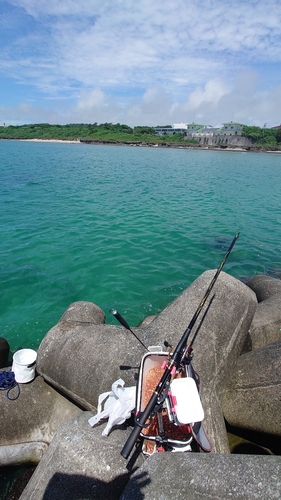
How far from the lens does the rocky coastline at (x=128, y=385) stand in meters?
3.00

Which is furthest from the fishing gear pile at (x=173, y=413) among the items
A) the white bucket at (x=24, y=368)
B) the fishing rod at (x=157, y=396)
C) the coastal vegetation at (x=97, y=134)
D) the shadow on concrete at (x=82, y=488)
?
the coastal vegetation at (x=97, y=134)

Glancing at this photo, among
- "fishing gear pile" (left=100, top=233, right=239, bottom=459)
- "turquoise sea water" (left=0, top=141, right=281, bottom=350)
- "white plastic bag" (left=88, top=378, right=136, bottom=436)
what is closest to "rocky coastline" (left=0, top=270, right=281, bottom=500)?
"white plastic bag" (left=88, top=378, right=136, bottom=436)

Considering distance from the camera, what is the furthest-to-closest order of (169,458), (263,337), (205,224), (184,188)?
(184,188) → (205,224) → (263,337) → (169,458)

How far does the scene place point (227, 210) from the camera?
21312 mm

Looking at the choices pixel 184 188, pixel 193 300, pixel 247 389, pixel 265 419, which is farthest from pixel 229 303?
pixel 184 188

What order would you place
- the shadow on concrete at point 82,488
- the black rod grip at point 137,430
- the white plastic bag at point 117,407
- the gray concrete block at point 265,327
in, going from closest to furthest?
the black rod grip at point 137,430
the shadow on concrete at point 82,488
the white plastic bag at point 117,407
the gray concrete block at point 265,327

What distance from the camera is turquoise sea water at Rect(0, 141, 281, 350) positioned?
9.41 metres

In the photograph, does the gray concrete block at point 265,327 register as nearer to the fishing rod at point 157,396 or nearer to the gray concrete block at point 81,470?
the fishing rod at point 157,396

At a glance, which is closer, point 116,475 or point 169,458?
point 169,458

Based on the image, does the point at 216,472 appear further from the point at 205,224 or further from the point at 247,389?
the point at 205,224

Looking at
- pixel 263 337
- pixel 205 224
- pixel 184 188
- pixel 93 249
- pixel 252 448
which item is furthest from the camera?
pixel 184 188

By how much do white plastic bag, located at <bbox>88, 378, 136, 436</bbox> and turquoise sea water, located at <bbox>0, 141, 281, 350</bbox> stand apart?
4540 mm

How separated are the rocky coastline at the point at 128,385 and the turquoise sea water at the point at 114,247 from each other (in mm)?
3174

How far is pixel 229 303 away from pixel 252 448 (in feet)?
7.46
